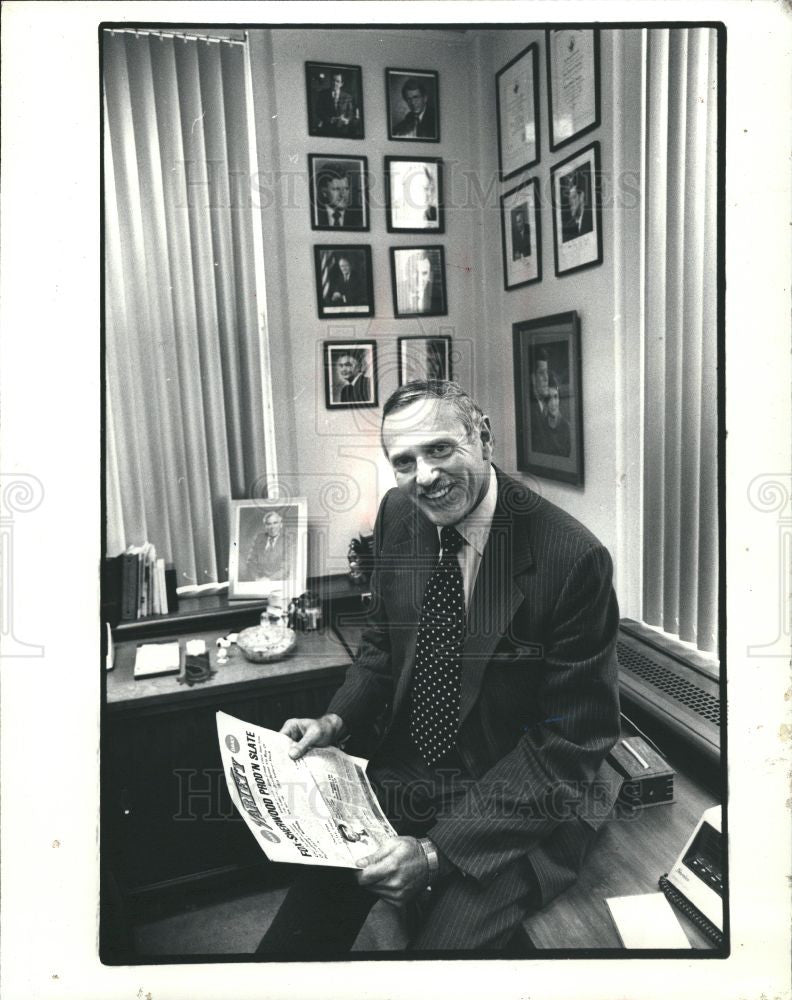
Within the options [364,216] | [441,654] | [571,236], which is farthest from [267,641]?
[571,236]

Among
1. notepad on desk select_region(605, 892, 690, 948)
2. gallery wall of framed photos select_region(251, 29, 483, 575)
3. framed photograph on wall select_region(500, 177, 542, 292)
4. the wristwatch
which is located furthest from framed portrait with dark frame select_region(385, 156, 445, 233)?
notepad on desk select_region(605, 892, 690, 948)

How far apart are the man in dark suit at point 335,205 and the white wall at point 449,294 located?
0.08 ft

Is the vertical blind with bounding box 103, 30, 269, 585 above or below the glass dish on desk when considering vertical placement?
above

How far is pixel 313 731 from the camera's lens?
1414 millimetres

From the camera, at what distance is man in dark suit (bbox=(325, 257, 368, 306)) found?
53.9 inches

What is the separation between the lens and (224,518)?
4.66 feet

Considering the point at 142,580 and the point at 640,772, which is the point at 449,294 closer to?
the point at 142,580

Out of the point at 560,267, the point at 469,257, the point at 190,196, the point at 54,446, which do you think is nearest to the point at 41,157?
the point at 190,196

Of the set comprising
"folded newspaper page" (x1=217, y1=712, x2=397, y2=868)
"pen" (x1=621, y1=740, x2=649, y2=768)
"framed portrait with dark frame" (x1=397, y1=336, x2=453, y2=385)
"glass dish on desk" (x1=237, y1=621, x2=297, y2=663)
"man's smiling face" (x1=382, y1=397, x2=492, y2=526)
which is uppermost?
"framed portrait with dark frame" (x1=397, y1=336, x2=453, y2=385)

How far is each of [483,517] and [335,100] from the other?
29.2 inches

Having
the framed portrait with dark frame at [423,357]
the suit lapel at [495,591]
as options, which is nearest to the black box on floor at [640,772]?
the suit lapel at [495,591]

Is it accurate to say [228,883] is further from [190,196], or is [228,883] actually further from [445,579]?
[190,196]

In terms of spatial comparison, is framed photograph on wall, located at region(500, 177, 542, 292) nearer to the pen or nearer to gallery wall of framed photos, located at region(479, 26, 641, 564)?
gallery wall of framed photos, located at region(479, 26, 641, 564)

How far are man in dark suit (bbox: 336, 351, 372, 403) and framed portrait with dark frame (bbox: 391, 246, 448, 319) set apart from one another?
0.11 meters
